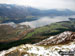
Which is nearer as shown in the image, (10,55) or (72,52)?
(10,55)

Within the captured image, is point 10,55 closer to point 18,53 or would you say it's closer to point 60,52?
point 18,53

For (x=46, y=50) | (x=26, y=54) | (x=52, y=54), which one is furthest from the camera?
(x=46, y=50)

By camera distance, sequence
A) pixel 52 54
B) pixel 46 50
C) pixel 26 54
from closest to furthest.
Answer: pixel 26 54, pixel 52 54, pixel 46 50

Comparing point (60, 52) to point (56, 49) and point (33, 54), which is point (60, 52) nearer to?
point (56, 49)

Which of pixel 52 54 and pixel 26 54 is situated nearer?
pixel 26 54

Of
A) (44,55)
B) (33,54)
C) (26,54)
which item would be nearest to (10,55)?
(26,54)

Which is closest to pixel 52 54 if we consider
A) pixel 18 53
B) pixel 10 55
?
pixel 18 53

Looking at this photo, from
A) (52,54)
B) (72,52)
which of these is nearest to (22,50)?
(52,54)

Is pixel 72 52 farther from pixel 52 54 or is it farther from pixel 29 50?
pixel 29 50

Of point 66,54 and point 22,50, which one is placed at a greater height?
point 22,50
